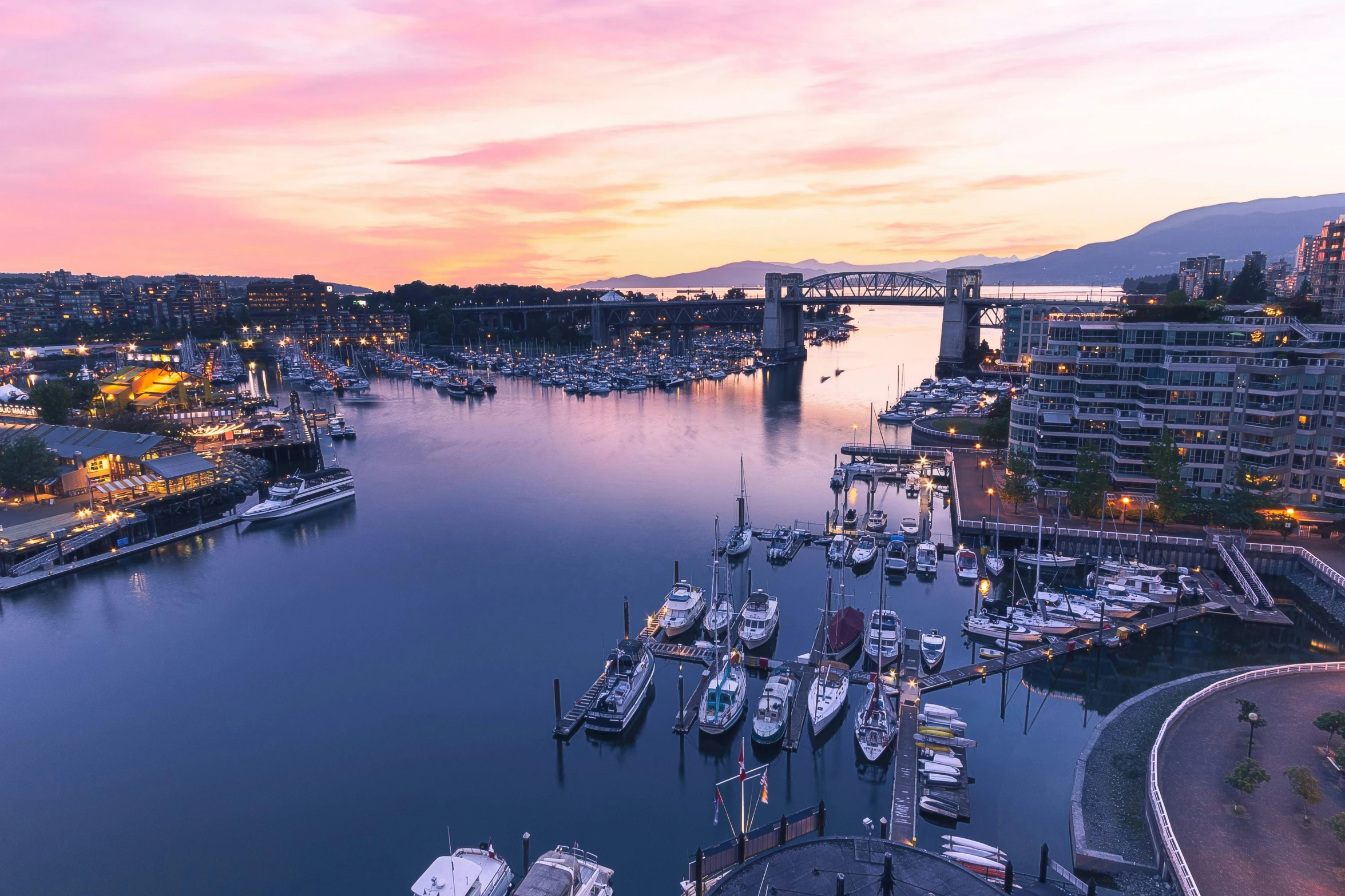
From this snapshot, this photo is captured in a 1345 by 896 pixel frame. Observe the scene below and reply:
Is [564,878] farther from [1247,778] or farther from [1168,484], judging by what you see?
[1168,484]

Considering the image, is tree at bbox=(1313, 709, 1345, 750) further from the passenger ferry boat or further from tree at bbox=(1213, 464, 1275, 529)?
the passenger ferry boat

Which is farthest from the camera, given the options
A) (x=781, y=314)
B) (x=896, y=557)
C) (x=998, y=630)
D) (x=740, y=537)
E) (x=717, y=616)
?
(x=781, y=314)

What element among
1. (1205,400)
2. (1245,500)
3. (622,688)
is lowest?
(622,688)

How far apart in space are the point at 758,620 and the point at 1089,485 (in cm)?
1540

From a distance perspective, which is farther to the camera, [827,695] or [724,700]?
[827,695]

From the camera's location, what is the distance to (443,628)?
2462 cm

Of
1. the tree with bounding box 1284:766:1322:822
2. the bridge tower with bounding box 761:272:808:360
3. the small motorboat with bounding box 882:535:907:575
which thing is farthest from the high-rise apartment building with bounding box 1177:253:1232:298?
the tree with bounding box 1284:766:1322:822

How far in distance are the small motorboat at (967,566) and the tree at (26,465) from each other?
39.6 meters

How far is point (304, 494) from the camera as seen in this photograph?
122 feet

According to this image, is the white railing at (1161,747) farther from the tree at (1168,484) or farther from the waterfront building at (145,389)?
the waterfront building at (145,389)

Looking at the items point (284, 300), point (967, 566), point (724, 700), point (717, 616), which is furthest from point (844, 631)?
point (284, 300)

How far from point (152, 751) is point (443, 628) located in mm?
8267

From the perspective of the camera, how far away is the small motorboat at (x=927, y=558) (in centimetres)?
2798

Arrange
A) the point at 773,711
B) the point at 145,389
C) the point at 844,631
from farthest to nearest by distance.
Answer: the point at 145,389, the point at 844,631, the point at 773,711
